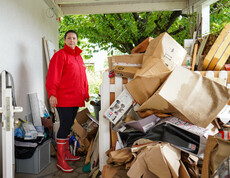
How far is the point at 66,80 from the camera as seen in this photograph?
294 centimetres

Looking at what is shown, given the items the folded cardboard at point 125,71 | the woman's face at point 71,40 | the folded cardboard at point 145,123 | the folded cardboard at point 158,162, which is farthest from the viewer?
the woman's face at point 71,40

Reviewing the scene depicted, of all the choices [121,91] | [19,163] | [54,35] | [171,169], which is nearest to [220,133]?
[171,169]

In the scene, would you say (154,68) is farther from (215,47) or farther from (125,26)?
(125,26)

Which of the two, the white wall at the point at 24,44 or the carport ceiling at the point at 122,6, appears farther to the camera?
the carport ceiling at the point at 122,6

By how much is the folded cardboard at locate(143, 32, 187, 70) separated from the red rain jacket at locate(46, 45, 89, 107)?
1.14m

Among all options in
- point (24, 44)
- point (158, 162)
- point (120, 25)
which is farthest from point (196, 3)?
point (158, 162)

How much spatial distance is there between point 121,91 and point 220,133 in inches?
39.7

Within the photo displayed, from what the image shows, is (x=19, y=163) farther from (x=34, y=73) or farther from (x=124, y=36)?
(x=124, y=36)

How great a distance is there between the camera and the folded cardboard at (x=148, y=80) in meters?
1.95

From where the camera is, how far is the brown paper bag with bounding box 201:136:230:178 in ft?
3.75

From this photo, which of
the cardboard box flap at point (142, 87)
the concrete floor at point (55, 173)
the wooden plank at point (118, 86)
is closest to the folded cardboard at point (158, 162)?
the cardboard box flap at point (142, 87)

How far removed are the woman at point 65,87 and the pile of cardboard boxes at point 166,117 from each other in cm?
89

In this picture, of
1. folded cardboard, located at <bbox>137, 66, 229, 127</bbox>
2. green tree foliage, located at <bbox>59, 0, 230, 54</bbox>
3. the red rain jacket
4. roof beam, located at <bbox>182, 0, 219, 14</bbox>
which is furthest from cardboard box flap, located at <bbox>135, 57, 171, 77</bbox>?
green tree foliage, located at <bbox>59, 0, 230, 54</bbox>

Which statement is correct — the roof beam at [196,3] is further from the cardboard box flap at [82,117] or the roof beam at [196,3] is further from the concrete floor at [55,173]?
the concrete floor at [55,173]
